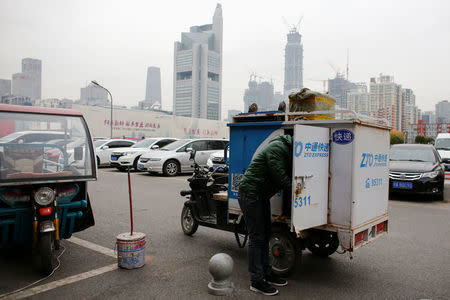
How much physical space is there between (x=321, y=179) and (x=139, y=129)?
44747 mm

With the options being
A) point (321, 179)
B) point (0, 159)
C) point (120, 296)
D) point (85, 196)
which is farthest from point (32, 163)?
point (321, 179)

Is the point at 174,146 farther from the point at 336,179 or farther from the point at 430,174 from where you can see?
the point at 336,179

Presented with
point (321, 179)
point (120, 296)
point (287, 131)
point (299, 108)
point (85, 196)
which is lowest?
point (120, 296)

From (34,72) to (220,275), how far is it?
461 feet

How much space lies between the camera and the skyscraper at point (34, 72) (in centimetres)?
11929

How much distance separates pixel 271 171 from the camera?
3727mm

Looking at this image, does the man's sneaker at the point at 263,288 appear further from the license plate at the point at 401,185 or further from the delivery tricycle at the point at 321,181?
the license plate at the point at 401,185

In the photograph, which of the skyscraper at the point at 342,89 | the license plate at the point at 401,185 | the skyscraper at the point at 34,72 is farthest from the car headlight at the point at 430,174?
the skyscraper at the point at 34,72

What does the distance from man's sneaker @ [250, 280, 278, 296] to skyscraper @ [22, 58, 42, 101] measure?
12607cm

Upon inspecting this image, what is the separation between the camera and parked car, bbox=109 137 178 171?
17234mm

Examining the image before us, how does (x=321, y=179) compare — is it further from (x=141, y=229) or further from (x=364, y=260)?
(x=141, y=229)

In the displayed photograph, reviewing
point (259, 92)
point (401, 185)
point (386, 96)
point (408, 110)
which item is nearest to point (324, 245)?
point (401, 185)

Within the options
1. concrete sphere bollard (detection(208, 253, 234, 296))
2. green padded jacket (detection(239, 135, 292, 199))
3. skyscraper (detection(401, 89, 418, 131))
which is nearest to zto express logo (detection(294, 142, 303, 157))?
green padded jacket (detection(239, 135, 292, 199))

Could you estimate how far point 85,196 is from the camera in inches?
190
